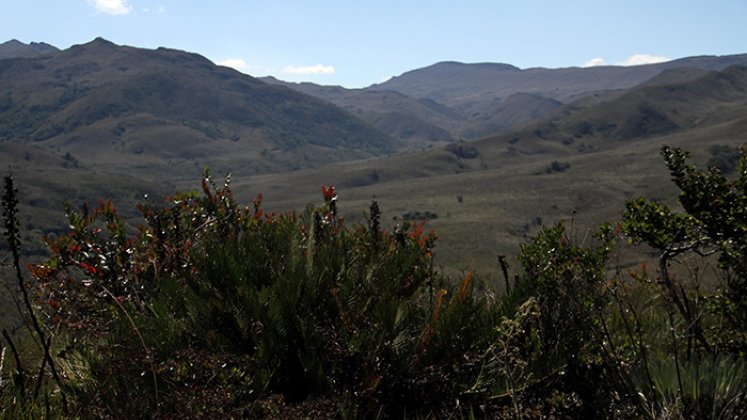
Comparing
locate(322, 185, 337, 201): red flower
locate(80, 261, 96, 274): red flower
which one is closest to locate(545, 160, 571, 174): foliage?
locate(322, 185, 337, 201): red flower

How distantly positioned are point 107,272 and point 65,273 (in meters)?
0.56

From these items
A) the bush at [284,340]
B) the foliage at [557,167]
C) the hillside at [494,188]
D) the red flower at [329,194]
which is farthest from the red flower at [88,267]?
the foliage at [557,167]

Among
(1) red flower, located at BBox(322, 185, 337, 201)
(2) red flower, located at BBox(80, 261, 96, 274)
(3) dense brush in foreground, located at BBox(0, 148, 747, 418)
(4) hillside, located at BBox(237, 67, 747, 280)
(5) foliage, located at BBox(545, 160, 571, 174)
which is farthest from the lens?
(5) foliage, located at BBox(545, 160, 571, 174)

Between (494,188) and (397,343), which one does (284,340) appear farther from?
(494,188)

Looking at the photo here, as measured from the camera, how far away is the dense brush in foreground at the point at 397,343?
2818 millimetres

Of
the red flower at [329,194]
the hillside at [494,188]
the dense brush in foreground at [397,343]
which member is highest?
the red flower at [329,194]

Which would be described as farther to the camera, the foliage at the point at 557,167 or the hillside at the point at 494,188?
the foliage at the point at 557,167

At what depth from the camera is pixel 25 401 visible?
10.2 ft

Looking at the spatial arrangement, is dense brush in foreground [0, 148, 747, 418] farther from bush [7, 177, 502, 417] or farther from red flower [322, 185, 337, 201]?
red flower [322, 185, 337, 201]

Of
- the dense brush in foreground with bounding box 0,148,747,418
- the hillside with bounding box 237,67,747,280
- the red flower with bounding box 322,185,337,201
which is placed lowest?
the hillside with bounding box 237,67,747,280

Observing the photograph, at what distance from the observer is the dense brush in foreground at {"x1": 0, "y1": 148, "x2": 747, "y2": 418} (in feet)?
9.25

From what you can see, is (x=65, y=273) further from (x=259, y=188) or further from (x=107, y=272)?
(x=259, y=188)

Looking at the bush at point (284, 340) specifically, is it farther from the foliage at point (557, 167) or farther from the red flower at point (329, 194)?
the foliage at point (557, 167)

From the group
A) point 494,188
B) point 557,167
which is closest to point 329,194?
point 494,188
